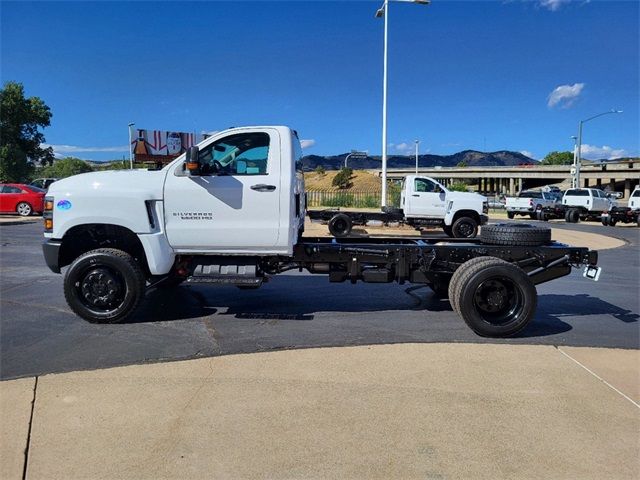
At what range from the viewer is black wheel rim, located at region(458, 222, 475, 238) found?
1759 cm

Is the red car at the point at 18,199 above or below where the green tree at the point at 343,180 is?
below

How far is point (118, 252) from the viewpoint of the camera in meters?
5.95

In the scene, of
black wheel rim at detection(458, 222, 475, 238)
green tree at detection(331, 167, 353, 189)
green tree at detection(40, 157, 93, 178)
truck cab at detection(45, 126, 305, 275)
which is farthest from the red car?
green tree at detection(331, 167, 353, 189)

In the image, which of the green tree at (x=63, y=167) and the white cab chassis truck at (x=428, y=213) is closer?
the white cab chassis truck at (x=428, y=213)

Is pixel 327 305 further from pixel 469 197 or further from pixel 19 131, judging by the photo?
pixel 19 131

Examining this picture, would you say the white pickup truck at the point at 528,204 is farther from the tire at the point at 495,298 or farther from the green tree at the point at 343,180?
the green tree at the point at 343,180

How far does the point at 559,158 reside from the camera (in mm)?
139250

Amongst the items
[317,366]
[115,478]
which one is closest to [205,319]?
[317,366]

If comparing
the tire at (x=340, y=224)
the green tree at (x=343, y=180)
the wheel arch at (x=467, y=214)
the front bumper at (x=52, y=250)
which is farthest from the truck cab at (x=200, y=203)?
the green tree at (x=343, y=180)

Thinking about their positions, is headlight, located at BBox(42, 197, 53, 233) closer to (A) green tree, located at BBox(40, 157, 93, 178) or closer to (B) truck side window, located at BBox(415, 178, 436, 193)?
(B) truck side window, located at BBox(415, 178, 436, 193)

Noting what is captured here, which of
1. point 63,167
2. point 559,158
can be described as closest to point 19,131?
point 63,167

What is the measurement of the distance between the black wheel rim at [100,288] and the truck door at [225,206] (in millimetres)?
751

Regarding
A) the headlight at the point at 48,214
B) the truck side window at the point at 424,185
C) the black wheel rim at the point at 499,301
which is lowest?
the black wheel rim at the point at 499,301

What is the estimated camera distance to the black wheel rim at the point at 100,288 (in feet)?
19.4
